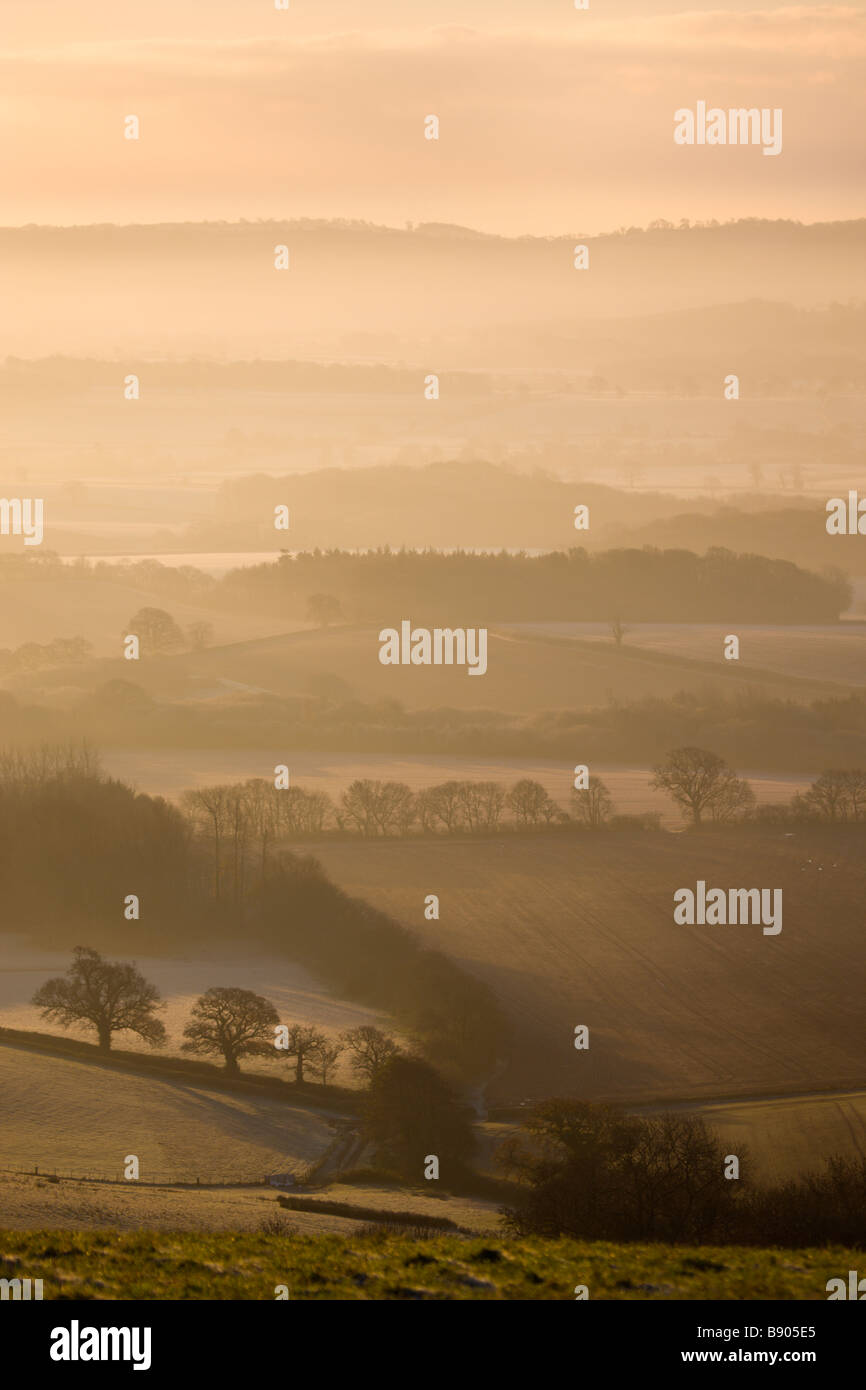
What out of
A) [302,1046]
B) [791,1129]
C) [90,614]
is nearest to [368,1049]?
[302,1046]

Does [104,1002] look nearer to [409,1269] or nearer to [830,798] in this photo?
[409,1269]

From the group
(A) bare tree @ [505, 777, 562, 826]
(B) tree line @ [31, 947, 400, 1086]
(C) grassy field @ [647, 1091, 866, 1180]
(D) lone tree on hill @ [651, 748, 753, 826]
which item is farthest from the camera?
(D) lone tree on hill @ [651, 748, 753, 826]

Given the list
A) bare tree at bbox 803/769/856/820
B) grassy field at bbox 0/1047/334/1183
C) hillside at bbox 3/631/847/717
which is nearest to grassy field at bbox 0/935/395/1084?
grassy field at bbox 0/1047/334/1183

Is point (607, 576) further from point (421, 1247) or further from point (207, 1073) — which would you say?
point (421, 1247)

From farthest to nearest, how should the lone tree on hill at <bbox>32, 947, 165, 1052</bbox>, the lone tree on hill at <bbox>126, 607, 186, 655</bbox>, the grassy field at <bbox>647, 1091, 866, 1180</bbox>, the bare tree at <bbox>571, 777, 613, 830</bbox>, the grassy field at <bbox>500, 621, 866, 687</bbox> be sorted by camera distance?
the lone tree on hill at <bbox>126, 607, 186, 655</bbox> → the grassy field at <bbox>500, 621, 866, 687</bbox> → the bare tree at <bbox>571, 777, 613, 830</bbox> → the lone tree on hill at <bbox>32, 947, 165, 1052</bbox> → the grassy field at <bbox>647, 1091, 866, 1180</bbox>
